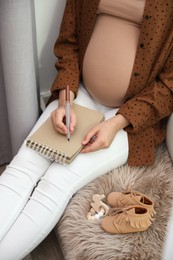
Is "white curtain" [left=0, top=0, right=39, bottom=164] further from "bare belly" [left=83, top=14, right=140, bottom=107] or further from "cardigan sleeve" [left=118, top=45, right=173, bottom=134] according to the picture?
"cardigan sleeve" [left=118, top=45, right=173, bottom=134]

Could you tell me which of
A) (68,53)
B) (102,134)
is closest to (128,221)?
(102,134)

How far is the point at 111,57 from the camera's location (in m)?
1.04

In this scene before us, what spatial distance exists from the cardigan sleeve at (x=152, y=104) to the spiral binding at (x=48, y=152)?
0.69 ft

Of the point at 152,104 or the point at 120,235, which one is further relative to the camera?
the point at 152,104

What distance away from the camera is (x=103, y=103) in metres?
1.13

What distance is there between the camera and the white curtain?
94cm

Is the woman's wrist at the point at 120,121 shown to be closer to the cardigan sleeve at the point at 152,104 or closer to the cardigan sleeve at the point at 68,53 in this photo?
the cardigan sleeve at the point at 152,104

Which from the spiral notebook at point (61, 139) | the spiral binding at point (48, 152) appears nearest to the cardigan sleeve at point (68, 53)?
the spiral notebook at point (61, 139)

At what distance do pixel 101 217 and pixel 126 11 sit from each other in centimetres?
55

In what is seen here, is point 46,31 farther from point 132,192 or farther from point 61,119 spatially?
point 132,192

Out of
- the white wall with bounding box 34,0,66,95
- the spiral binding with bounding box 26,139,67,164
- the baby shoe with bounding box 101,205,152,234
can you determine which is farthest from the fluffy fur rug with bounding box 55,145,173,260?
the white wall with bounding box 34,0,66,95

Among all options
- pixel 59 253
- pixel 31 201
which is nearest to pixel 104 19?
pixel 31 201

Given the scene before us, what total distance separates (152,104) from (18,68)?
383 millimetres

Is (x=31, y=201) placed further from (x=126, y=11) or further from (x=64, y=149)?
(x=126, y=11)
